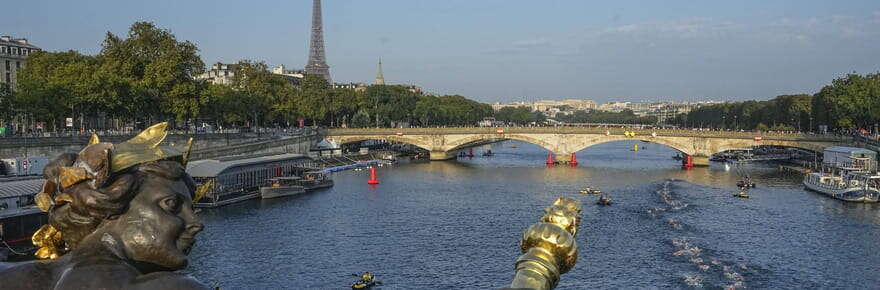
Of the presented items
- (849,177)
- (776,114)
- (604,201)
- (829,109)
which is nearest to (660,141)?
(829,109)

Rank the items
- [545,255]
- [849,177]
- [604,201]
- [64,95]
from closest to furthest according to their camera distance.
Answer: [545,255]
[604,201]
[64,95]
[849,177]

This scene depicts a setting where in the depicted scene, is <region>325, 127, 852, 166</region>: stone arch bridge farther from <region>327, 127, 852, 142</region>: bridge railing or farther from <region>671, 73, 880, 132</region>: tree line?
<region>671, 73, 880, 132</region>: tree line

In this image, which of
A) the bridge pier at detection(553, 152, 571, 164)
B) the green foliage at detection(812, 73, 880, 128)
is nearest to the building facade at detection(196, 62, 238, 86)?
the bridge pier at detection(553, 152, 571, 164)

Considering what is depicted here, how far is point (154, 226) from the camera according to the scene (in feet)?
10.9

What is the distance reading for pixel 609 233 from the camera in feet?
145

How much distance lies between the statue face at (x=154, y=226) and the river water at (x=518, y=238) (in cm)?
2801

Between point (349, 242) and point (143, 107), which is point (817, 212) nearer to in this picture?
point (349, 242)

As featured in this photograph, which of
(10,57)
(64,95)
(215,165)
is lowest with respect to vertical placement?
(215,165)

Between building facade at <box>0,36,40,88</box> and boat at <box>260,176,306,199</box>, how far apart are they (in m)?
52.1

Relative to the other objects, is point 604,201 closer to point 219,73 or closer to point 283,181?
point 283,181

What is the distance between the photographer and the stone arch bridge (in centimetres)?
9462

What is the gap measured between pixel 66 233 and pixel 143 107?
74.7m

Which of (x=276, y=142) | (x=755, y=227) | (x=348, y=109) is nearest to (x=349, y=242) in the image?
(x=755, y=227)

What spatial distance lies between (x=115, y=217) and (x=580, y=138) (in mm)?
102417
